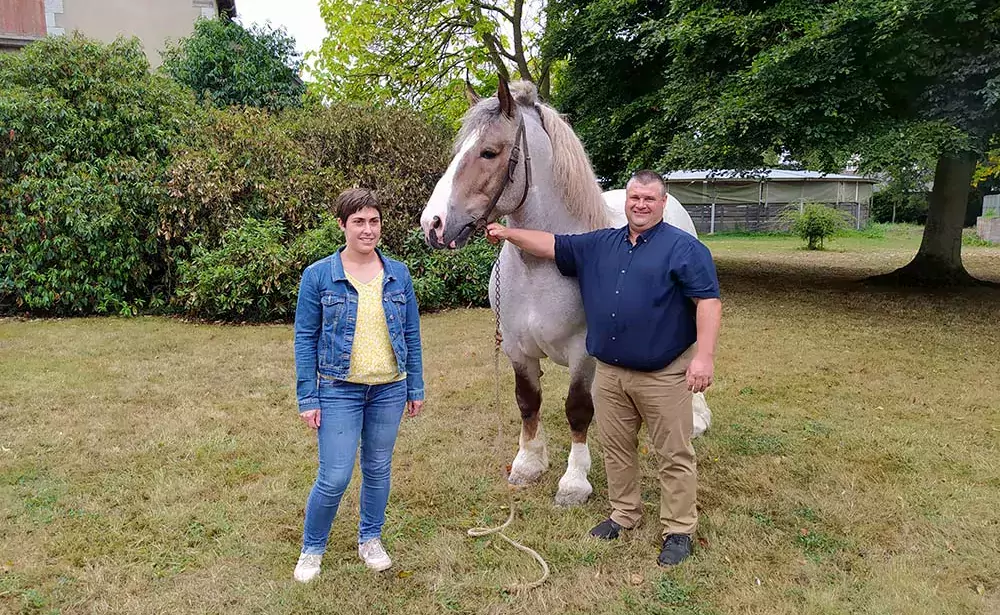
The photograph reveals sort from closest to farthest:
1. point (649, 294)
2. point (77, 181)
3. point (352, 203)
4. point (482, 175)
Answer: point (352, 203), point (649, 294), point (482, 175), point (77, 181)

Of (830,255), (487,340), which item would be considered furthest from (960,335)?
(830,255)

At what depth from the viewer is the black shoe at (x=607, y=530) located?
3035 mm

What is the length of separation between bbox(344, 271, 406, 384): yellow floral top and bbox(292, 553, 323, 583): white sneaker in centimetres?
87

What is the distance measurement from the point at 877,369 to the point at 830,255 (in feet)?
42.0

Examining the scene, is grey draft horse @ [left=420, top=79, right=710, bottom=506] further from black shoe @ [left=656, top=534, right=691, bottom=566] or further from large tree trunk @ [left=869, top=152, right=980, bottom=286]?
large tree trunk @ [left=869, top=152, right=980, bottom=286]

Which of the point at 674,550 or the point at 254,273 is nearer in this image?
the point at 674,550

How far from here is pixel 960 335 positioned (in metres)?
7.31

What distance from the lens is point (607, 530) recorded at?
3057 mm

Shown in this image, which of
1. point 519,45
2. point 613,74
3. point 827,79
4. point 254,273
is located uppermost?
point 519,45

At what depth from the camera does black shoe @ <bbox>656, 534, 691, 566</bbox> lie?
2.82 meters

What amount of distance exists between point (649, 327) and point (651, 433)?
20.4 inches

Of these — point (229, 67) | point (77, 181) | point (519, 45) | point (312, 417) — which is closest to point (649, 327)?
point (312, 417)

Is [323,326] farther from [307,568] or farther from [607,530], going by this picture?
[607,530]

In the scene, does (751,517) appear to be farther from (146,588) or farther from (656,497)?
(146,588)
